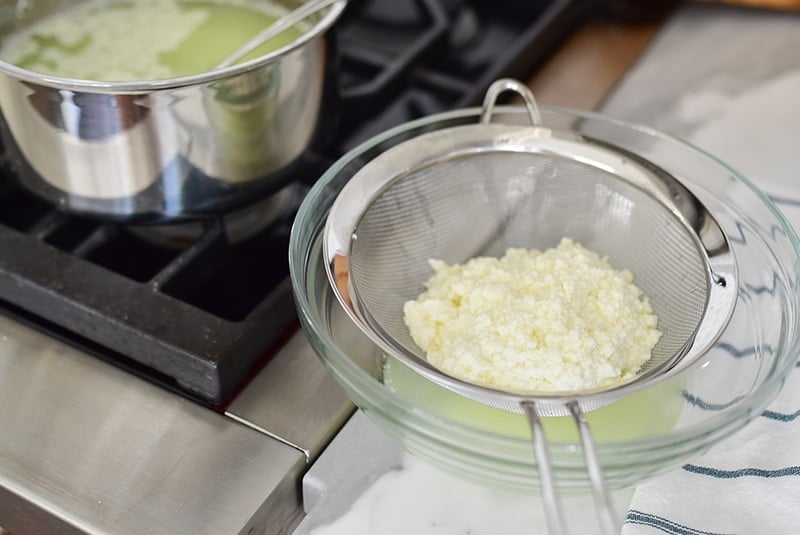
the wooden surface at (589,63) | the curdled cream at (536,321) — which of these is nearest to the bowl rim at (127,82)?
the curdled cream at (536,321)

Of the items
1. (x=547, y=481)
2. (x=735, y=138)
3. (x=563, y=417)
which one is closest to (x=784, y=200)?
(x=735, y=138)

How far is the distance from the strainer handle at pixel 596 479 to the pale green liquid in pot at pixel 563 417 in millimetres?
74

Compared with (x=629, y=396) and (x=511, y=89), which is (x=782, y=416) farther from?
(x=511, y=89)

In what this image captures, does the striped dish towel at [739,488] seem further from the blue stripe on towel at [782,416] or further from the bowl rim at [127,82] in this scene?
the bowl rim at [127,82]

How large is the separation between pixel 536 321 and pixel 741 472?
0.56 ft

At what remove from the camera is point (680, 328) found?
636 mm

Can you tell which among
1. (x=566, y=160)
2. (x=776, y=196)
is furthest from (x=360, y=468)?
(x=776, y=196)

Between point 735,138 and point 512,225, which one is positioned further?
point 735,138

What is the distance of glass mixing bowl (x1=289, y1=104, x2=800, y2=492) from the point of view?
512mm

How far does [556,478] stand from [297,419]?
20 centimetres

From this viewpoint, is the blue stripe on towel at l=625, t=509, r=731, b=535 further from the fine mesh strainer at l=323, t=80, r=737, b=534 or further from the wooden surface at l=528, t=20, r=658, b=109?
the wooden surface at l=528, t=20, r=658, b=109

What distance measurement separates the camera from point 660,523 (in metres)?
0.57

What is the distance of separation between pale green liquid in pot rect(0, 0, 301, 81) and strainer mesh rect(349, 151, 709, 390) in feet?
0.68

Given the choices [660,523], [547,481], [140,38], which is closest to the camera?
[547,481]
